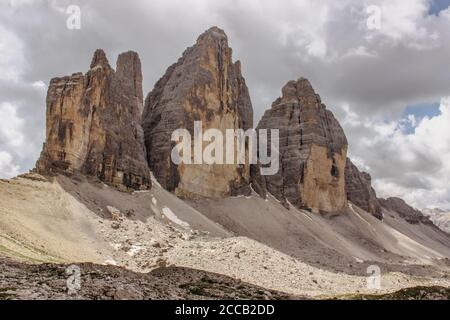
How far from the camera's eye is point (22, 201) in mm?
47969

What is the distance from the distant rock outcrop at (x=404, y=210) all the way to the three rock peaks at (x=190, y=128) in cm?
3437

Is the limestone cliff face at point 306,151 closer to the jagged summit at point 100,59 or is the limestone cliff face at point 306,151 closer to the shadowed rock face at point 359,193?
the shadowed rock face at point 359,193

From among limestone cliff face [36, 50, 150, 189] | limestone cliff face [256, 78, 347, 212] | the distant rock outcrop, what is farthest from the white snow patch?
the distant rock outcrop

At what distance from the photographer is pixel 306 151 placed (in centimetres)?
11069

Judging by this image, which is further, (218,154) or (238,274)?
(218,154)

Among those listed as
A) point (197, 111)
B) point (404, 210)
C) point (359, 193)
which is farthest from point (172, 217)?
point (404, 210)

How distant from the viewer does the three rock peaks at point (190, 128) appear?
6500cm

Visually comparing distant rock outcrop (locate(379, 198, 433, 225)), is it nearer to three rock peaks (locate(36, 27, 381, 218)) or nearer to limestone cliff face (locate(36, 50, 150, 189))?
three rock peaks (locate(36, 27, 381, 218))

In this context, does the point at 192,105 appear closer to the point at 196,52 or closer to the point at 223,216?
the point at 196,52

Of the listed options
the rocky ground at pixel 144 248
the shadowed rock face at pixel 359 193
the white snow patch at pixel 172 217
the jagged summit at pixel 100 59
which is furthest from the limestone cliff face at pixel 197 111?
the shadowed rock face at pixel 359 193

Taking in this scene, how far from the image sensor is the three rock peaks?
65.0 m

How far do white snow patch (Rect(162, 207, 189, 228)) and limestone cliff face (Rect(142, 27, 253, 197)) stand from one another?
41.3 feet

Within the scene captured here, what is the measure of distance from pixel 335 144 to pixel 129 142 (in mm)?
60808

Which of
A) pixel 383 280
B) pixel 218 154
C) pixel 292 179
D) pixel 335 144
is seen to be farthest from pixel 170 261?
pixel 335 144
